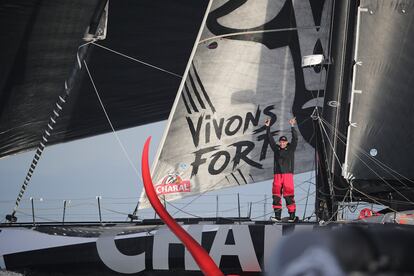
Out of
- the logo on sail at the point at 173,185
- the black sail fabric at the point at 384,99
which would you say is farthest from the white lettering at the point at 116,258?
the black sail fabric at the point at 384,99

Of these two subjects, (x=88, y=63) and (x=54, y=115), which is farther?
(x=88, y=63)

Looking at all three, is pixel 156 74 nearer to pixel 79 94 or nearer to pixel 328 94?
pixel 79 94

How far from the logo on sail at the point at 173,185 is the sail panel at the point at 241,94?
0.01 metres

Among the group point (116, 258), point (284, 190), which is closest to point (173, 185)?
point (284, 190)

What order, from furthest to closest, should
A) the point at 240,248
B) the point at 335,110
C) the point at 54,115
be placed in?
the point at 54,115 → the point at 335,110 → the point at 240,248

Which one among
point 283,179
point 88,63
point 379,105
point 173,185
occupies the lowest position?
point 173,185

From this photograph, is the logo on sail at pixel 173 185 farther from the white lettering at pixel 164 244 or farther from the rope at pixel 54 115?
the white lettering at pixel 164 244

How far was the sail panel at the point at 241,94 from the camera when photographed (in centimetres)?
819

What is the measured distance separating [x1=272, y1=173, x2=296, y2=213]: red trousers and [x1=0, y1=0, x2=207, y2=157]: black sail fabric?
3.15m

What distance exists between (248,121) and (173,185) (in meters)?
1.16

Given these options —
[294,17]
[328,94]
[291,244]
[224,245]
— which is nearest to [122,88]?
[294,17]

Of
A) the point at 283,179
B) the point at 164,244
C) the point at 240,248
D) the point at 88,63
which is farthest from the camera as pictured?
the point at 88,63

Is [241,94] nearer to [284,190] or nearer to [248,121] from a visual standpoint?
[248,121]

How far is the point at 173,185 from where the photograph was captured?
8.05 m
